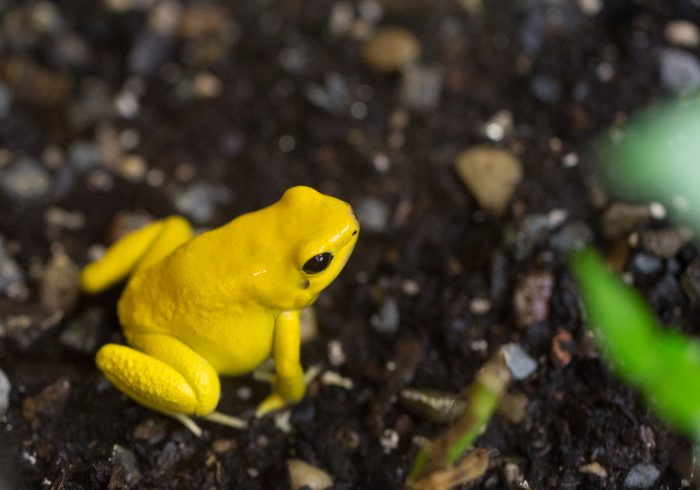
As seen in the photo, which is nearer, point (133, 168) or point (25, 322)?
point (25, 322)

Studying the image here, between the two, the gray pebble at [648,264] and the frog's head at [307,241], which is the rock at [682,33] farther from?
the frog's head at [307,241]

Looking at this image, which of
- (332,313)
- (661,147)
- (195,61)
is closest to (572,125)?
(661,147)

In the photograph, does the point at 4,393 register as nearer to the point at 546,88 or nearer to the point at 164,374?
the point at 164,374

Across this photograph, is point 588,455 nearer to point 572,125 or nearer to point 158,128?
point 572,125

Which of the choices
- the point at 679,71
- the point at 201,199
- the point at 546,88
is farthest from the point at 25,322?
the point at 679,71

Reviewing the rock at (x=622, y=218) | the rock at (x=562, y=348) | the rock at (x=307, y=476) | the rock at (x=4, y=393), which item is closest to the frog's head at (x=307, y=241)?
the rock at (x=307, y=476)

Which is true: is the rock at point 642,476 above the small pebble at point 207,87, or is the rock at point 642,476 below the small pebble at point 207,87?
below

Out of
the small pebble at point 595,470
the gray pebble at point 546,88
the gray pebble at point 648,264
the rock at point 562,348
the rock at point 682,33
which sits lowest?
the small pebble at point 595,470
